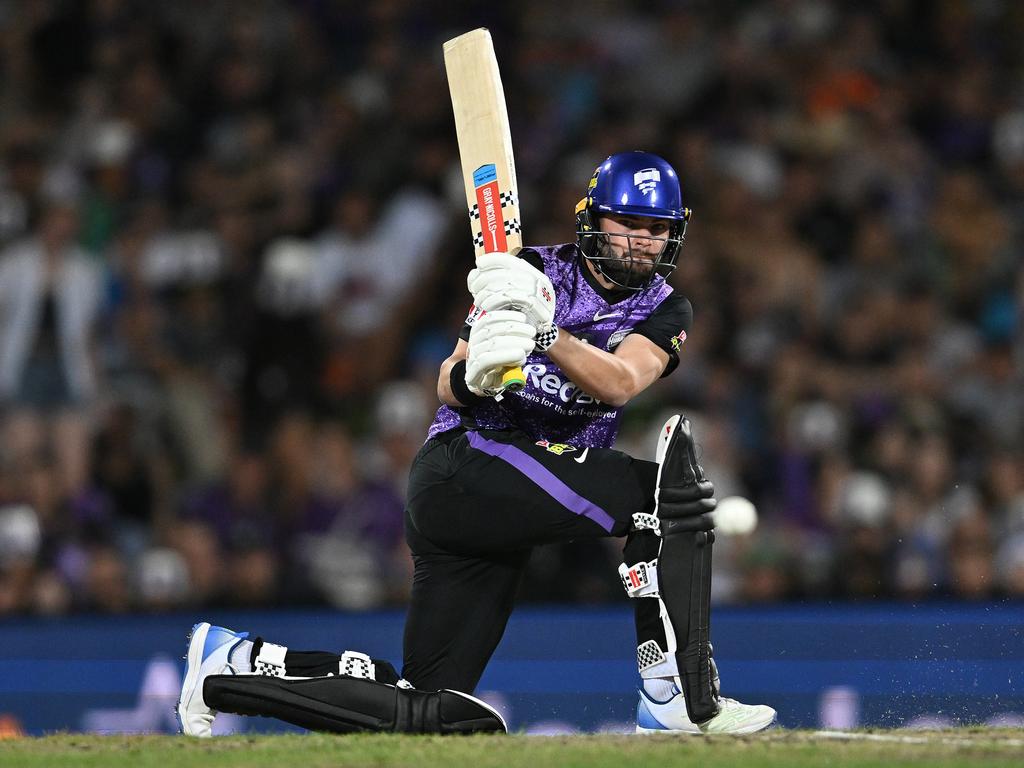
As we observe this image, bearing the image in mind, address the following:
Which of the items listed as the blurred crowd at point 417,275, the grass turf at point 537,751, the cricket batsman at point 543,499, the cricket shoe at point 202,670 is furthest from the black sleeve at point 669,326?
the blurred crowd at point 417,275

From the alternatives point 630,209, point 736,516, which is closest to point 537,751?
point 736,516

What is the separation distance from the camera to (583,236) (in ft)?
18.6

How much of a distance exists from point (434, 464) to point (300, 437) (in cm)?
468

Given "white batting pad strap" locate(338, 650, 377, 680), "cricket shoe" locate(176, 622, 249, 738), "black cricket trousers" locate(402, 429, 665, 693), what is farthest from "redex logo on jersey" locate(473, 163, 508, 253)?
"cricket shoe" locate(176, 622, 249, 738)

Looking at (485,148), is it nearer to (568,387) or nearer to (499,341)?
(568,387)

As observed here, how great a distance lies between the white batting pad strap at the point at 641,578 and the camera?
532cm

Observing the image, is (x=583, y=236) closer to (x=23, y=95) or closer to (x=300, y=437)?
(x=300, y=437)

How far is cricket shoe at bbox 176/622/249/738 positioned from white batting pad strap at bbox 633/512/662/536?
4.75ft

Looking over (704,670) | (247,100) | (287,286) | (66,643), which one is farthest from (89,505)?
(704,670)

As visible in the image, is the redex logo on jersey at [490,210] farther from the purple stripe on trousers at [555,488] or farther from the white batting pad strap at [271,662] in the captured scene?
the white batting pad strap at [271,662]

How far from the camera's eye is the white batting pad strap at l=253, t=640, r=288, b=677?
5449 millimetres

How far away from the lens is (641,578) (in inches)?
210

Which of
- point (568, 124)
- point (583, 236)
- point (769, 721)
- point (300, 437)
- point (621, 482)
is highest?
point (568, 124)

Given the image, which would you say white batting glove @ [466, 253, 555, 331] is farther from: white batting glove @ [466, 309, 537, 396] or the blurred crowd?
the blurred crowd
